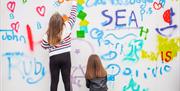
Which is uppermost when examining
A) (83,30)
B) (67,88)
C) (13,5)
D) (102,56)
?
(13,5)

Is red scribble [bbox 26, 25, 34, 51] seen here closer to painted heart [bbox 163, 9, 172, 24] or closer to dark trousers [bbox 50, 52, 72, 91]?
dark trousers [bbox 50, 52, 72, 91]

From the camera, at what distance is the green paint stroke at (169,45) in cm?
629

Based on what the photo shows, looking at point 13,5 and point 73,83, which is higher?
point 13,5

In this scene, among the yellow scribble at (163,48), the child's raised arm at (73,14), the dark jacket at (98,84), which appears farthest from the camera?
the yellow scribble at (163,48)

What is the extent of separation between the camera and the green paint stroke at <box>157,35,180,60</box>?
6289mm

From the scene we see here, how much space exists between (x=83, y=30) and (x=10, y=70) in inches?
48.3

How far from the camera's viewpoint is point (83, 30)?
6.19m

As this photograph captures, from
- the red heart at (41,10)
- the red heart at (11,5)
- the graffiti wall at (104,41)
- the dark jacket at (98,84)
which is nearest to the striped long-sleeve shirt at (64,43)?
the graffiti wall at (104,41)

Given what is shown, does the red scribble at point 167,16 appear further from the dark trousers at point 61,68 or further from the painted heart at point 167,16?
the dark trousers at point 61,68

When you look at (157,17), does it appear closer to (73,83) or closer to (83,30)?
(83,30)

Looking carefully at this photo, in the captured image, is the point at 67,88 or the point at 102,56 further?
the point at 102,56

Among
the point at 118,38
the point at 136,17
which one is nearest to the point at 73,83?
the point at 118,38

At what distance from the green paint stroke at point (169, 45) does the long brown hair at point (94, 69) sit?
1.02 meters

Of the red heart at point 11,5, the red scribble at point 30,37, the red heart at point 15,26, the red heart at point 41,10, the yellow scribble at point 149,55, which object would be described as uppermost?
the red heart at point 11,5
